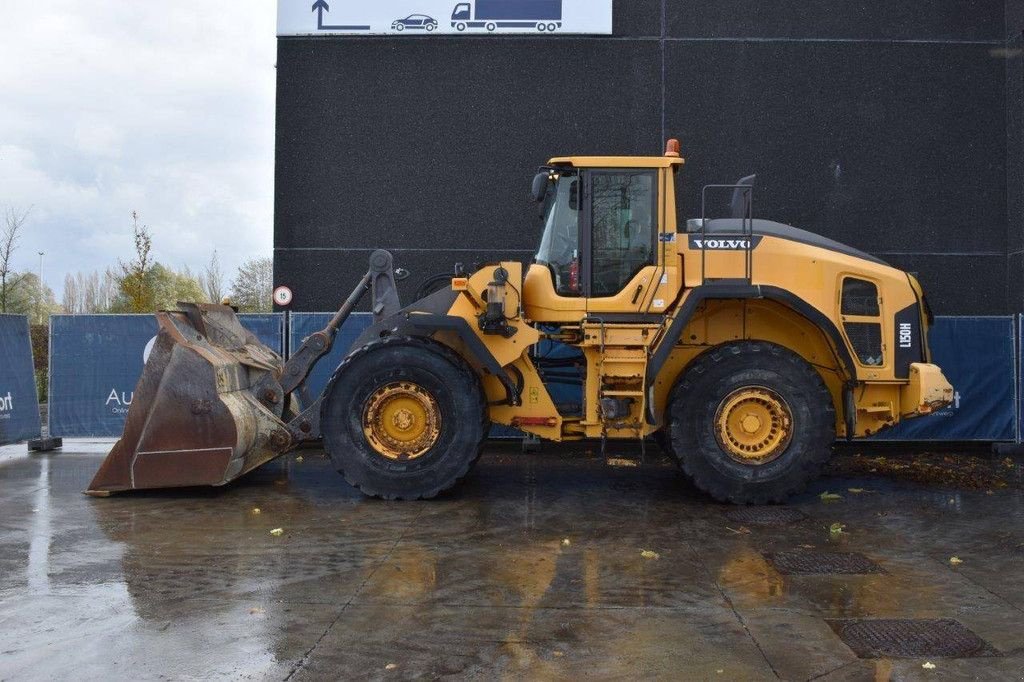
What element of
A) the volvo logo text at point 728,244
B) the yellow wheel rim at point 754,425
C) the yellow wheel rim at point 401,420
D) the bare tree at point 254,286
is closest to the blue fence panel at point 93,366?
the yellow wheel rim at point 401,420

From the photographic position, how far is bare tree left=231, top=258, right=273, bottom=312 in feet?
126

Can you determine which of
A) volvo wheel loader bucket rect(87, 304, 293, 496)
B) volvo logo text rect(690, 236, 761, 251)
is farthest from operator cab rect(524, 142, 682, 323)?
volvo wheel loader bucket rect(87, 304, 293, 496)

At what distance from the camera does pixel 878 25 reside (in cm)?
1478

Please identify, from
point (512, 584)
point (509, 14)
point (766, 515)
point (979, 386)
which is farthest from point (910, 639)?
point (509, 14)

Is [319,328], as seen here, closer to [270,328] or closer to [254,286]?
[270,328]

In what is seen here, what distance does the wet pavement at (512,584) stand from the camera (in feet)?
16.5

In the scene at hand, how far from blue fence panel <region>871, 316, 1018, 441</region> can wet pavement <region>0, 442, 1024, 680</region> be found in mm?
2845

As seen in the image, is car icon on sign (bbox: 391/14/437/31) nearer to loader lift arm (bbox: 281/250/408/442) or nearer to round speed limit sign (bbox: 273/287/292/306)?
round speed limit sign (bbox: 273/287/292/306)

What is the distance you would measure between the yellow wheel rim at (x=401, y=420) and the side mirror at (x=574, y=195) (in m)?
2.35

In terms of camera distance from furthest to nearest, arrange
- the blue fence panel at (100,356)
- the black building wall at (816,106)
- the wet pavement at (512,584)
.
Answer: the black building wall at (816,106), the blue fence panel at (100,356), the wet pavement at (512,584)

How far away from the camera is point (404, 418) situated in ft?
31.2

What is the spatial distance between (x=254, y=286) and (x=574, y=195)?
3272 centimetres

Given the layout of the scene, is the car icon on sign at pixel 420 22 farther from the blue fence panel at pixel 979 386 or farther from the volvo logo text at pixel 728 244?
the blue fence panel at pixel 979 386

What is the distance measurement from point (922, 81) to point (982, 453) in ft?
18.6
